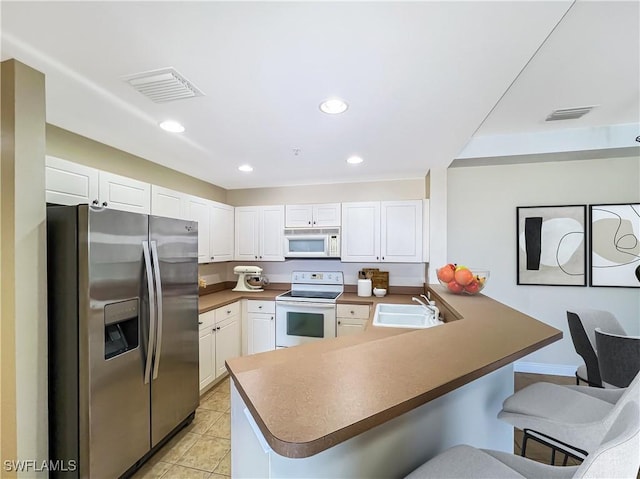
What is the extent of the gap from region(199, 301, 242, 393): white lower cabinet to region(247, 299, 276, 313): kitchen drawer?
0.15 m

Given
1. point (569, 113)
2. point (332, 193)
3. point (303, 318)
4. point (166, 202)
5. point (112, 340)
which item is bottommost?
point (303, 318)

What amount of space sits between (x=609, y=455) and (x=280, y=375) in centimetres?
81

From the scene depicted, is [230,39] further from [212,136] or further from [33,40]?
[212,136]

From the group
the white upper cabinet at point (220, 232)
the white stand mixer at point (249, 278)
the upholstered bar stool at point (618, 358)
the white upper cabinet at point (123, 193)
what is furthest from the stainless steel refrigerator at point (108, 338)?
the upholstered bar stool at point (618, 358)

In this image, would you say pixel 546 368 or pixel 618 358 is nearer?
pixel 618 358

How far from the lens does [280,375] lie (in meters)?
0.98

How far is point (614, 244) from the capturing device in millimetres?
3131

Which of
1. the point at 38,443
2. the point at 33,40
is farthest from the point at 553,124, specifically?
the point at 38,443

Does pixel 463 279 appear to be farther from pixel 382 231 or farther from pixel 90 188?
pixel 90 188

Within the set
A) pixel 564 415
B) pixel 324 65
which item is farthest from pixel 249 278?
pixel 564 415

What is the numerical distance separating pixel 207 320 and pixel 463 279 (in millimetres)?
2454

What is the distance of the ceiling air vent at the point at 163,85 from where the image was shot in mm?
1489

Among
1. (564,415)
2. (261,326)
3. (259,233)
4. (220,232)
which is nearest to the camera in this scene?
(564,415)

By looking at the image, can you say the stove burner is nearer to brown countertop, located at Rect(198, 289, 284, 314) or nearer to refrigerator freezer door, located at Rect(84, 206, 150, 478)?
brown countertop, located at Rect(198, 289, 284, 314)
